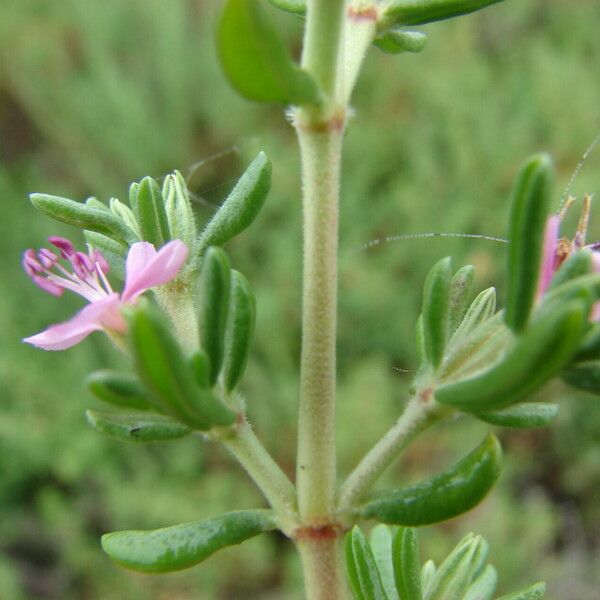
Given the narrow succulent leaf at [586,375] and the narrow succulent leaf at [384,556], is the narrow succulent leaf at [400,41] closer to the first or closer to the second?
the narrow succulent leaf at [586,375]

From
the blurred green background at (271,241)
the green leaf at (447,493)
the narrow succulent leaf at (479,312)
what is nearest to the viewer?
the green leaf at (447,493)

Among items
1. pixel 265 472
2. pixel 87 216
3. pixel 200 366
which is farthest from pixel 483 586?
pixel 87 216

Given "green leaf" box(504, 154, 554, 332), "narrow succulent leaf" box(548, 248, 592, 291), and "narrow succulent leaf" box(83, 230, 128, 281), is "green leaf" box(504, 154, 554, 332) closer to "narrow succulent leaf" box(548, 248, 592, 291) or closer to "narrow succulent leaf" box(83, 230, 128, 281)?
"narrow succulent leaf" box(548, 248, 592, 291)

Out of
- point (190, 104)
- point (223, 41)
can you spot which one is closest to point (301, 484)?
point (223, 41)

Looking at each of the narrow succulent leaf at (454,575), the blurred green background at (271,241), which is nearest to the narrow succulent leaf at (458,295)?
the narrow succulent leaf at (454,575)

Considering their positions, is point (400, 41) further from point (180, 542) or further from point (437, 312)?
point (180, 542)

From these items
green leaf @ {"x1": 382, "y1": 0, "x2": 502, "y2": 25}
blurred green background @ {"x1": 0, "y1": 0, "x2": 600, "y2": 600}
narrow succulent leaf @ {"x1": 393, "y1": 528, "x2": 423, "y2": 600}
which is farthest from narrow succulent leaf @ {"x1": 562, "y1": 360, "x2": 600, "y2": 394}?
blurred green background @ {"x1": 0, "y1": 0, "x2": 600, "y2": 600}

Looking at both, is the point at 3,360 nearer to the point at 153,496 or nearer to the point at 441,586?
the point at 153,496
